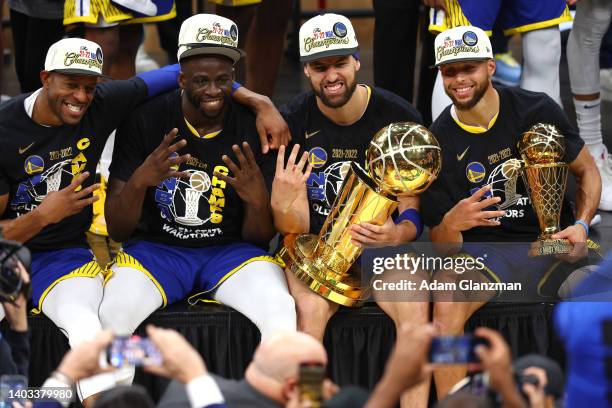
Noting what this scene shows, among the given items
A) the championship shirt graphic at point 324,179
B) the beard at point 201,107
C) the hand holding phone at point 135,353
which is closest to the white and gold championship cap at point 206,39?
the beard at point 201,107

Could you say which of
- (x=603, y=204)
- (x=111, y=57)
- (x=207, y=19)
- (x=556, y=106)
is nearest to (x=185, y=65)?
(x=207, y=19)

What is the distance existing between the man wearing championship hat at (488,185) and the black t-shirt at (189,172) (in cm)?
69

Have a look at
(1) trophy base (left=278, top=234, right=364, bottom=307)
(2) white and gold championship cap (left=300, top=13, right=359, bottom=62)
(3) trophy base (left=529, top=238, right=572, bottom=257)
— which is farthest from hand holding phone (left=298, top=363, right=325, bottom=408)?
(2) white and gold championship cap (left=300, top=13, right=359, bottom=62)

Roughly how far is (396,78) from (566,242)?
1642 mm

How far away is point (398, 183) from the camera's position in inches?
167

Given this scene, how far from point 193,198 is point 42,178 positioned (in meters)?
0.55

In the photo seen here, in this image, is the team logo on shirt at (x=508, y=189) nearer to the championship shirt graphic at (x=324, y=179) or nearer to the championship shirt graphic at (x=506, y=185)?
A: the championship shirt graphic at (x=506, y=185)

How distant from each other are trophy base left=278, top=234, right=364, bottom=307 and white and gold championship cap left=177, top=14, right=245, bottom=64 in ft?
2.45

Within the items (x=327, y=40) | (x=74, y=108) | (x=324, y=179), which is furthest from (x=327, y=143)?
(x=74, y=108)

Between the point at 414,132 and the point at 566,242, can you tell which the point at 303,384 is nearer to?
the point at 414,132

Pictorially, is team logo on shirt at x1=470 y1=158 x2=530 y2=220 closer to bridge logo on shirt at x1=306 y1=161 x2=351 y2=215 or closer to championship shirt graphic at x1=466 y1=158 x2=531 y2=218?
championship shirt graphic at x1=466 y1=158 x2=531 y2=218

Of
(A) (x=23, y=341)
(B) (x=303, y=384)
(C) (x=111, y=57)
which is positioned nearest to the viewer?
(B) (x=303, y=384)

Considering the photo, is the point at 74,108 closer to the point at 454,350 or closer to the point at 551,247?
the point at 551,247

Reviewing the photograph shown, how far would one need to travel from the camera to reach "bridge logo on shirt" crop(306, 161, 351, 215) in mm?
4645
